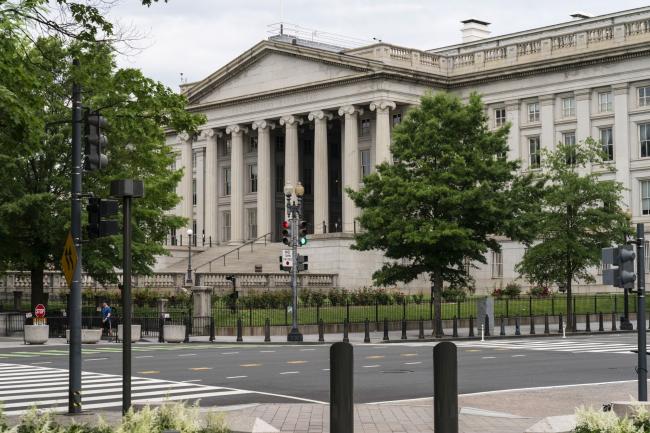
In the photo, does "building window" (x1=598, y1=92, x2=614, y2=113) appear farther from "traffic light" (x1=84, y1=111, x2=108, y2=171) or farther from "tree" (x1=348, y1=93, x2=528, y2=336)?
"traffic light" (x1=84, y1=111, x2=108, y2=171)

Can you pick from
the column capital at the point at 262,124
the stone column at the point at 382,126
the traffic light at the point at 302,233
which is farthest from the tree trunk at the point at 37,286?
the column capital at the point at 262,124

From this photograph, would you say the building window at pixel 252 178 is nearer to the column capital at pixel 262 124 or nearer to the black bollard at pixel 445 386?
the column capital at pixel 262 124

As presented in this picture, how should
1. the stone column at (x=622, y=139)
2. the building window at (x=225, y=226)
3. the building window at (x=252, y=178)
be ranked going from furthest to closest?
the building window at (x=225, y=226), the building window at (x=252, y=178), the stone column at (x=622, y=139)

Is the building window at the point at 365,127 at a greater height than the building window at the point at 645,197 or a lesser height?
greater

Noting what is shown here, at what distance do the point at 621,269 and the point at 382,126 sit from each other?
223ft

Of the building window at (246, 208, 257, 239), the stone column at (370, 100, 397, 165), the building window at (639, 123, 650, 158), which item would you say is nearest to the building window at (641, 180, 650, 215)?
the building window at (639, 123, 650, 158)

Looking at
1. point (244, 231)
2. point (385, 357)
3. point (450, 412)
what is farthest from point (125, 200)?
point (244, 231)

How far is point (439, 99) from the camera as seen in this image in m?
49.7

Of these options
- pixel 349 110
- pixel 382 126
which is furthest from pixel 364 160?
pixel 382 126

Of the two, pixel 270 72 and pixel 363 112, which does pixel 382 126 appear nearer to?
pixel 363 112

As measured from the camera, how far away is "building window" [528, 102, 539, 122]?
278 ft

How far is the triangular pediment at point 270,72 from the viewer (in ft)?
289

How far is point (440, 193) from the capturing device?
48156mm

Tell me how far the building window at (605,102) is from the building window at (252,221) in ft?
107
